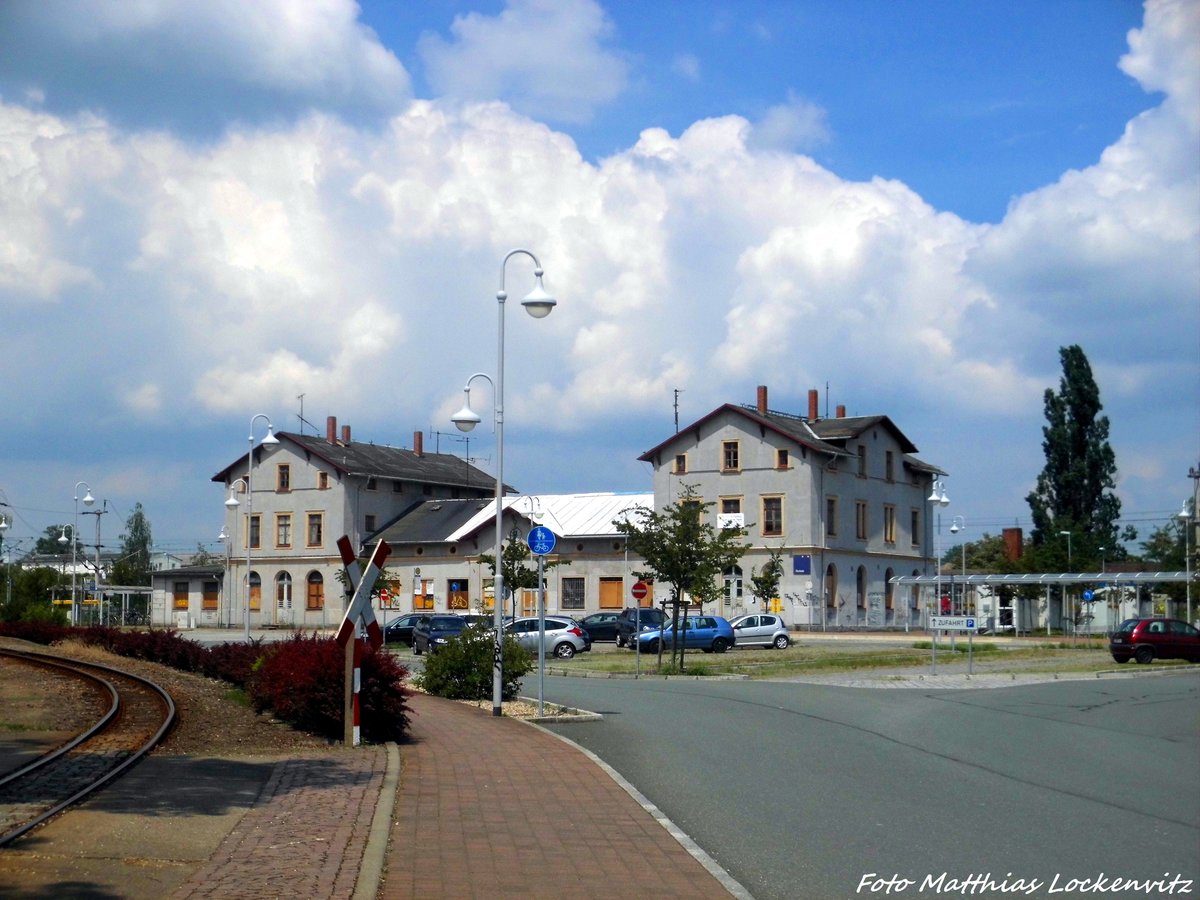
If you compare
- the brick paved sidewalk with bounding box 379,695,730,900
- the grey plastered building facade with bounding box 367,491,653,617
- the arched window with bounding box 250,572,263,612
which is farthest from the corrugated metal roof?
the brick paved sidewalk with bounding box 379,695,730,900

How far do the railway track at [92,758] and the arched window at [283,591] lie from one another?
59050 millimetres

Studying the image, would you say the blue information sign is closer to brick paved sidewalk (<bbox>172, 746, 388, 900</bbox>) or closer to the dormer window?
brick paved sidewalk (<bbox>172, 746, 388, 900</bbox>)

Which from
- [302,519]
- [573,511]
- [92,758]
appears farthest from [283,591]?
[92,758]

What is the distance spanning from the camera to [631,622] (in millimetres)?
53375

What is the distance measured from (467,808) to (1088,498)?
73.0 m

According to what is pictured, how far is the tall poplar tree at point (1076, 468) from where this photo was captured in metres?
78.0

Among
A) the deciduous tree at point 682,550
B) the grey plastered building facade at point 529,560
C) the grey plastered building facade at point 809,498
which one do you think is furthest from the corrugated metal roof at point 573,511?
the deciduous tree at point 682,550

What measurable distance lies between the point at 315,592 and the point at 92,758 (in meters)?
69.2

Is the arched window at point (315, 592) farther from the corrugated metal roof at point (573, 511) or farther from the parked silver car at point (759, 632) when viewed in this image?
the parked silver car at point (759, 632)

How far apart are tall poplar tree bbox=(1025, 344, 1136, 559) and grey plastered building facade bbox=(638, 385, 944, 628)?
25.9ft

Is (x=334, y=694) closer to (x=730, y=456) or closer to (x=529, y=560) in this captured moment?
(x=529, y=560)

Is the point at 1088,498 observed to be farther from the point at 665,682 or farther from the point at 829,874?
the point at 829,874

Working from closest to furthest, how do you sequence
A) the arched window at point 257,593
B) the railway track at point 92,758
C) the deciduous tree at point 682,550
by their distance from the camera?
the railway track at point 92,758 < the deciduous tree at point 682,550 < the arched window at point 257,593

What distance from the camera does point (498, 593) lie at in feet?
70.1
